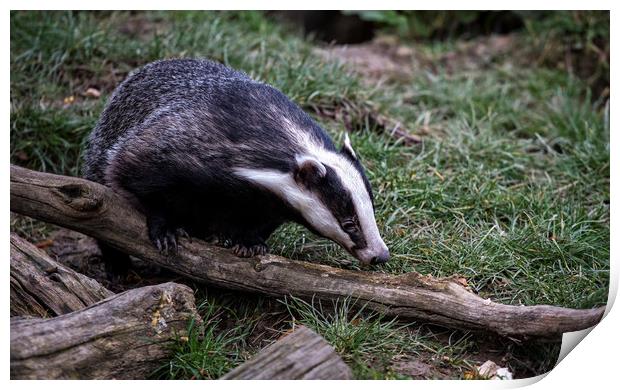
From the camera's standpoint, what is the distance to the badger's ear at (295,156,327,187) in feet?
13.3

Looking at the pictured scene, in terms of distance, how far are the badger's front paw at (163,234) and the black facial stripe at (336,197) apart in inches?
34.8

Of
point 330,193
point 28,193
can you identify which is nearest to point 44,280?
point 28,193

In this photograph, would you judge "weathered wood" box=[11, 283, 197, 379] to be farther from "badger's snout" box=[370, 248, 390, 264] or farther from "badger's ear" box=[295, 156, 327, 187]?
"badger's snout" box=[370, 248, 390, 264]

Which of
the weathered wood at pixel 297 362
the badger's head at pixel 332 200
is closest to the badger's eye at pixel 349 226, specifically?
the badger's head at pixel 332 200

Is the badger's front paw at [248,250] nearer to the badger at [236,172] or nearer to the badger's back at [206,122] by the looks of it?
the badger at [236,172]

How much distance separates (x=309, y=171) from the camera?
408 centimetres

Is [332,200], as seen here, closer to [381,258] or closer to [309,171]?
[309,171]

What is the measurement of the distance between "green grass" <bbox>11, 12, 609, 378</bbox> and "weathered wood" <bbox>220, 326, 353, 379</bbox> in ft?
0.78

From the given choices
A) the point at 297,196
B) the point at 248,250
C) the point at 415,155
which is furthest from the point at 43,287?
the point at 415,155

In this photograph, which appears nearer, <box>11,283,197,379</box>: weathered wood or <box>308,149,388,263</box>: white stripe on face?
<box>11,283,197,379</box>: weathered wood

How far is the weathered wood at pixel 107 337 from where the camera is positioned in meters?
3.46

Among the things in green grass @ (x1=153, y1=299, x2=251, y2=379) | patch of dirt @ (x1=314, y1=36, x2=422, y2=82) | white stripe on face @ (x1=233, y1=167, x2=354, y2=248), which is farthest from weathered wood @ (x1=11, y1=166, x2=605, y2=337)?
patch of dirt @ (x1=314, y1=36, x2=422, y2=82)

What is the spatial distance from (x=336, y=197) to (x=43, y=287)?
156 cm

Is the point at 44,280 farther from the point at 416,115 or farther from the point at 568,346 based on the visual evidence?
the point at 416,115
